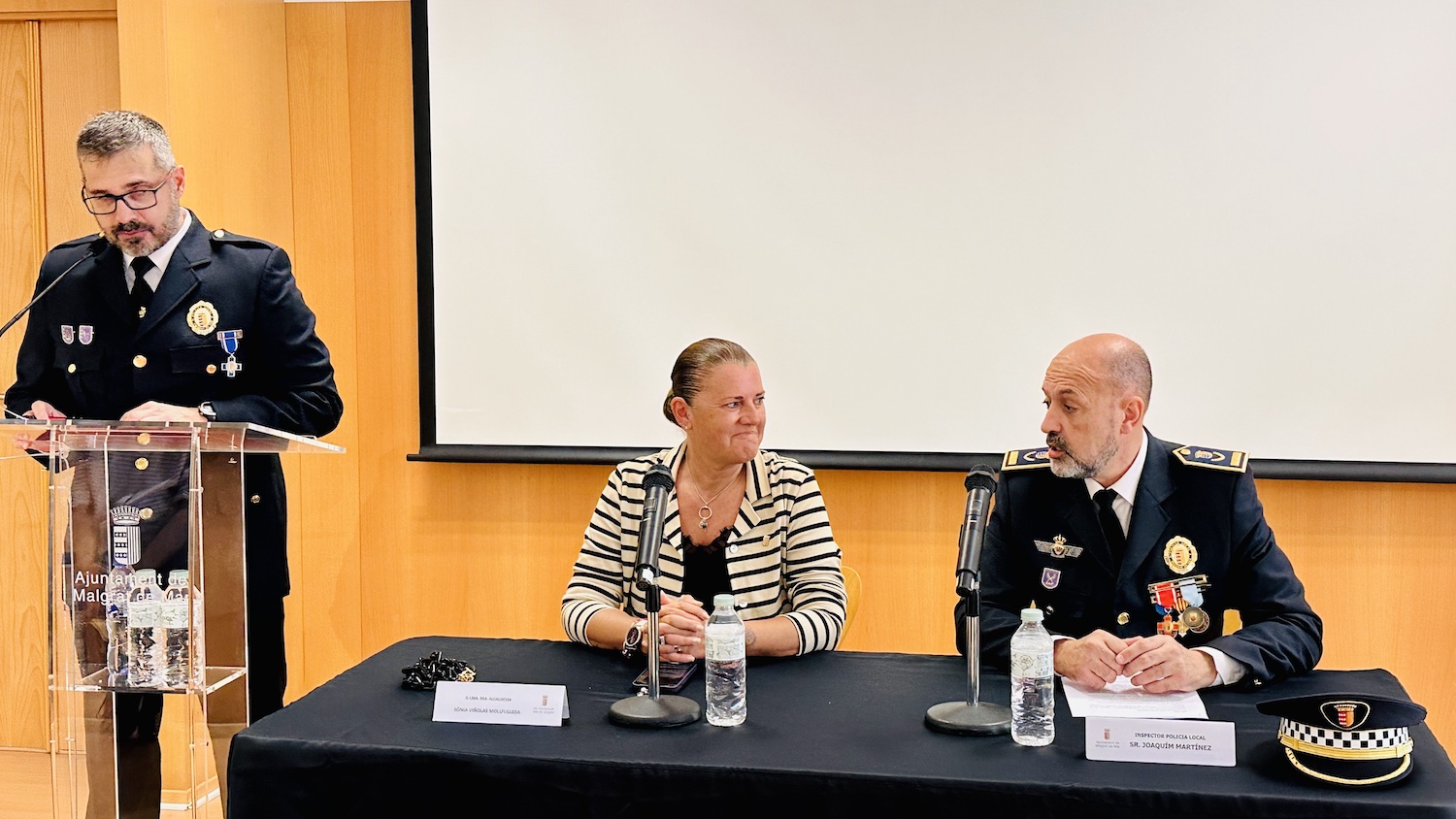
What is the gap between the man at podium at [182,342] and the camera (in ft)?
8.57

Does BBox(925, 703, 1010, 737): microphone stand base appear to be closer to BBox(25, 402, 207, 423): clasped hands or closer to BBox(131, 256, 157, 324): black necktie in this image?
BBox(25, 402, 207, 423): clasped hands

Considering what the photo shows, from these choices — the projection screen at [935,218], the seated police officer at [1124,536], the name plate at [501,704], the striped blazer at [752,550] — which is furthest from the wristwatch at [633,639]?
the projection screen at [935,218]

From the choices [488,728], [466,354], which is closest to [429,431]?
[466,354]

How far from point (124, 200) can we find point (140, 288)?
229 millimetres

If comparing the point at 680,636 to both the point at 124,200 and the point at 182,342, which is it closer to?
the point at 182,342

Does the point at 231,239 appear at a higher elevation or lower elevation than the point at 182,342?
higher

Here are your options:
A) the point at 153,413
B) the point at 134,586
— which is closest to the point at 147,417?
the point at 153,413

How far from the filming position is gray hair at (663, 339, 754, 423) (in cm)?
255

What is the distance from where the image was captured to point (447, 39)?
3.82 meters

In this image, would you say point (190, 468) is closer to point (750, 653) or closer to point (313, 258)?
point (750, 653)

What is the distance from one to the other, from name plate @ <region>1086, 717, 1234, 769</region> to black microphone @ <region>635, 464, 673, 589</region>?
0.69 m

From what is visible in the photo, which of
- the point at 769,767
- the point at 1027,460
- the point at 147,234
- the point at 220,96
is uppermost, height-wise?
the point at 220,96

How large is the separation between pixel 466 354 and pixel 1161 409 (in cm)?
208

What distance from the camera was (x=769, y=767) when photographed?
1738 millimetres
